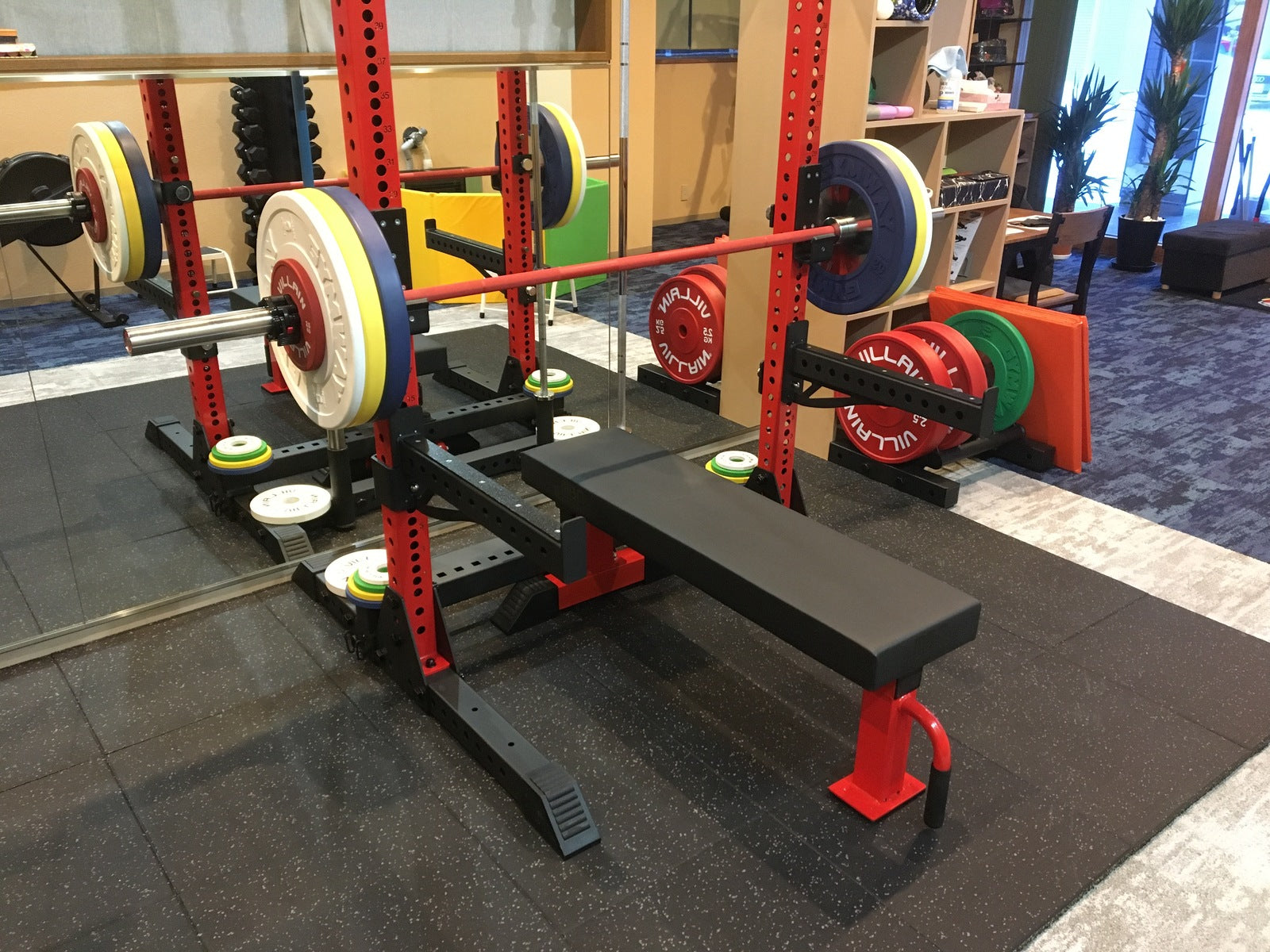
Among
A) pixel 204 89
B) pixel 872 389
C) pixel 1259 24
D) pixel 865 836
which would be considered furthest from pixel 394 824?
pixel 1259 24

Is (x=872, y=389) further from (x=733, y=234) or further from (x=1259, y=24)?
(x=1259, y=24)

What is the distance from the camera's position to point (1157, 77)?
6.52 m

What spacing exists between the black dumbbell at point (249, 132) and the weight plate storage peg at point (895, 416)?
1.87 meters

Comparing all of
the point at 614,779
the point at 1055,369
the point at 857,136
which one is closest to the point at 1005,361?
the point at 1055,369

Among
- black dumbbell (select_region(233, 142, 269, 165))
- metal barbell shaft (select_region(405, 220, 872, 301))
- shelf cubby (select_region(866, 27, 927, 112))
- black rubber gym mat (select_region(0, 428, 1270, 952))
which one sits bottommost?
black rubber gym mat (select_region(0, 428, 1270, 952))

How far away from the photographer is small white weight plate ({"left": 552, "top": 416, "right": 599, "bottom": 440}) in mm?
3451

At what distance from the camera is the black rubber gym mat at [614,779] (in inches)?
66.0

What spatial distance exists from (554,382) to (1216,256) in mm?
4287

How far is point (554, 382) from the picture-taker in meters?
3.59

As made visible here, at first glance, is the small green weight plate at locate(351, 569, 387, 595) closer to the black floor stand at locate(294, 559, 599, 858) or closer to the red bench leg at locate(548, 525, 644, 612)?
the black floor stand at locate(294, 559, 599, 858)

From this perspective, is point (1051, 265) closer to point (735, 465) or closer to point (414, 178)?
point (735, 465)

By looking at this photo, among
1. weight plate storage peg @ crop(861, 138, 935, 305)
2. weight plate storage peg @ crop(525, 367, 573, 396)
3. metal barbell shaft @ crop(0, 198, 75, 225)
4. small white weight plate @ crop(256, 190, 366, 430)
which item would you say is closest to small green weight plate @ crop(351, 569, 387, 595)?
small white weight plate @ crop(256, 190, 366, 430)

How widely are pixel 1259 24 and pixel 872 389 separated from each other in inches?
214

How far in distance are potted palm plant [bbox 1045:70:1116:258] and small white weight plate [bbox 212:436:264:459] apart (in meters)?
5.56
